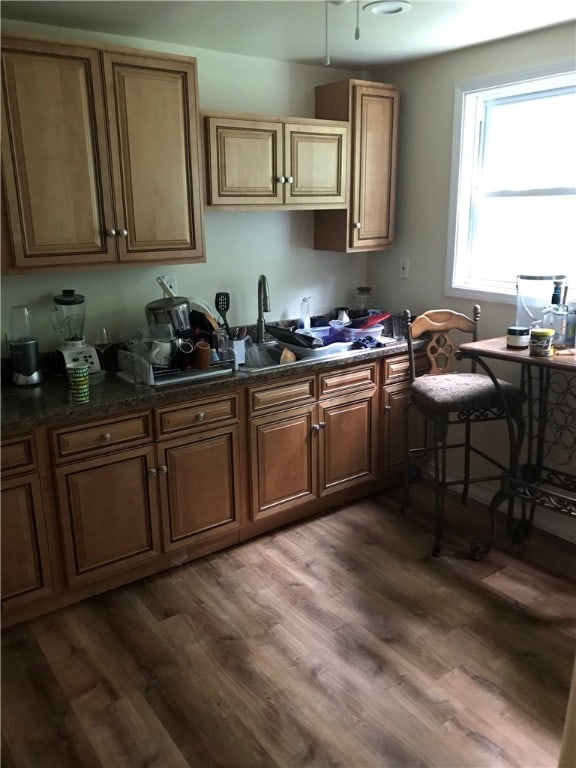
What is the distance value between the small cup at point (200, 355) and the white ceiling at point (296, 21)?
131cm

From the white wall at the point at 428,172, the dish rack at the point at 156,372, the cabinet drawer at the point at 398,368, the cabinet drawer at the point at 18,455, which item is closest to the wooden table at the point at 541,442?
the white wall at the point at 428,172

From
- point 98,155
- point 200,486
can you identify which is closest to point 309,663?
point 200,486

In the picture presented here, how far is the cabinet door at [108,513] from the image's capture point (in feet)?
7.79

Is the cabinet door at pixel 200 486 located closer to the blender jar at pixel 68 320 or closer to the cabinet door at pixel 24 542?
the cabinet door at pixel 24 542

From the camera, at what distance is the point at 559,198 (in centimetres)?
294

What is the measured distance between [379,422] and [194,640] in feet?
5.00

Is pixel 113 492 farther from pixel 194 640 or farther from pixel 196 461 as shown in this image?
A: pixel 194 640

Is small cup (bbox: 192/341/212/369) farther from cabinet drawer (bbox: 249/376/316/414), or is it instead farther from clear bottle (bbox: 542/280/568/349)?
clear bottle (bbox: 542/280/568/349)

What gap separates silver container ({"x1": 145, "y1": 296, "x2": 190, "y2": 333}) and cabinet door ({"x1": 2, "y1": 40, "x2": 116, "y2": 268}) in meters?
0.34

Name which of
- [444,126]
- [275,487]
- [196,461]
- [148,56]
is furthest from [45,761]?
[444,126]

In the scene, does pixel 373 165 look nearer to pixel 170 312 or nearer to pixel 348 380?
pixel 348 380

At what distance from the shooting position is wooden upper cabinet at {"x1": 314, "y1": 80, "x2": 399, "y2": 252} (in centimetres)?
321

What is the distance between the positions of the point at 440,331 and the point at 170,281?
141 cm

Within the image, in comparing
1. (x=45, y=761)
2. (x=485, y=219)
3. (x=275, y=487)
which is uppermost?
(x=485, y=219)
